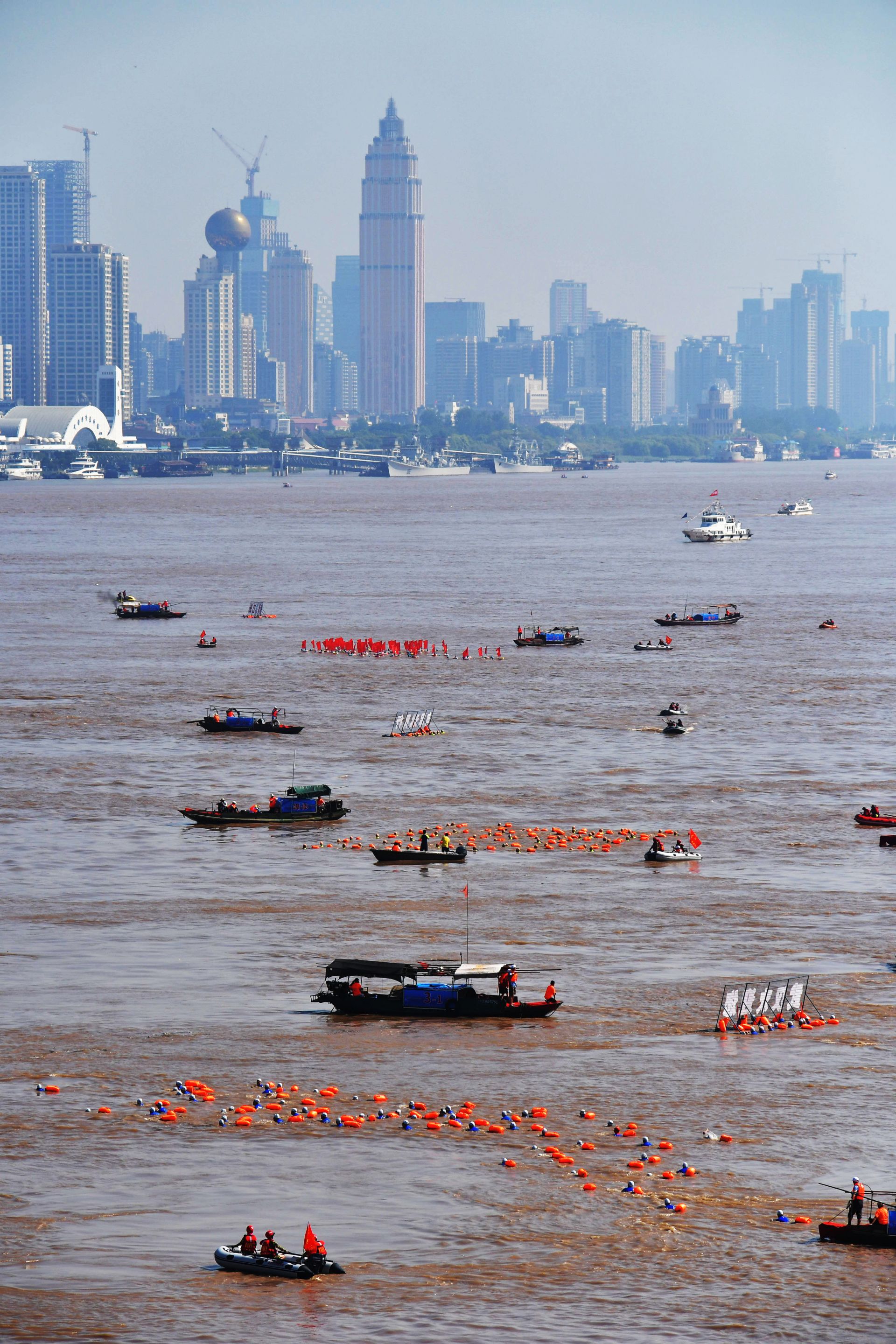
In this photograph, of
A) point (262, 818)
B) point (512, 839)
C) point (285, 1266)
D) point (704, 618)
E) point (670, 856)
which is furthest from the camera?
point (704, 618)

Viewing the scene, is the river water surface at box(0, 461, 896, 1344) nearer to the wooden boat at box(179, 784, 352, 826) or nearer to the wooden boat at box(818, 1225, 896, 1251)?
the wooden boat at box(818, 1225, 896, 1251)

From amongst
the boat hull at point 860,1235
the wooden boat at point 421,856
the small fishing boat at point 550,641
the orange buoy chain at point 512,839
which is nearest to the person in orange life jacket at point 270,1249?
the boat hull at point 860,1235

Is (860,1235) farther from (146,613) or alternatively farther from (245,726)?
(146,613)

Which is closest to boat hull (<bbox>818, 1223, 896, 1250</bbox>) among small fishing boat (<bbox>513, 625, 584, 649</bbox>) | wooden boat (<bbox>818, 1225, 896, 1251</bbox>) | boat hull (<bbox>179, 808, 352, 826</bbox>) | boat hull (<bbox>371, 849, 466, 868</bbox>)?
wooden boat (<bbox>818, 1225, 896, 1251</bbox>)

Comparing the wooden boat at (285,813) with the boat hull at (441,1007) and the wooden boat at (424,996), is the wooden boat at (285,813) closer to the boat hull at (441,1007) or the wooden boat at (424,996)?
the wooden boat at (424,996)

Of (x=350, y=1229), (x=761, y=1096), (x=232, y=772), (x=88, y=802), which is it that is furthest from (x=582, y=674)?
(x=350, y=1229)

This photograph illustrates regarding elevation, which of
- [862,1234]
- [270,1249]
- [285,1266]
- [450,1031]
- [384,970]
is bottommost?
[285,1266]

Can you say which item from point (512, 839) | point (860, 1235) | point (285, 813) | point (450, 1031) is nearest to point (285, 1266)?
point (860, 1235)

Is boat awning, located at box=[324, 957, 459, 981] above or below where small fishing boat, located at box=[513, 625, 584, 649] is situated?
below
